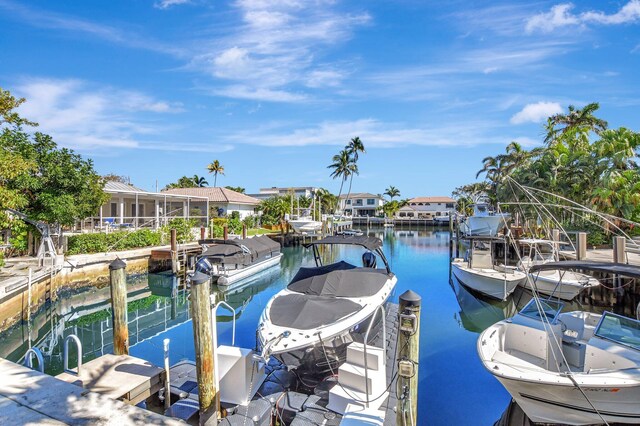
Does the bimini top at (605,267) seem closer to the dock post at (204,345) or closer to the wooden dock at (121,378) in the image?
the dock post at (204,345)

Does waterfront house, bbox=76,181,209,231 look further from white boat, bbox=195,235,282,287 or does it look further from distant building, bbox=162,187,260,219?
white boat, bbox=195,235,282,287

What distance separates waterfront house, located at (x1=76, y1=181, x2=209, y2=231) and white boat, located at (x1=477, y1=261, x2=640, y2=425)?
76.3ft

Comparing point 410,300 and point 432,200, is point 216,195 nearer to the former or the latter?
point 410,300

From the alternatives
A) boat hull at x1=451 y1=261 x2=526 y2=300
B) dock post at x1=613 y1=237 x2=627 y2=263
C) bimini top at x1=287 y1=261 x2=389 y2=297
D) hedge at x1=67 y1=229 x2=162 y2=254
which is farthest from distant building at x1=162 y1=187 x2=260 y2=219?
dock post at x1=613 y1=237 x2=627 y2=263

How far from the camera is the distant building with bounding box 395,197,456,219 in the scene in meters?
91.2

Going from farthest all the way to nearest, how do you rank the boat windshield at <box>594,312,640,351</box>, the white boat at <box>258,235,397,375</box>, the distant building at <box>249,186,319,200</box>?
1. the distant building at <box>249,186,319,200</box>
2. the white boat at <box>258,235,397,375</box>
3. the boat windshield at <box>594,312,640,351</box>

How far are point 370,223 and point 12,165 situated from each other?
2861 inches

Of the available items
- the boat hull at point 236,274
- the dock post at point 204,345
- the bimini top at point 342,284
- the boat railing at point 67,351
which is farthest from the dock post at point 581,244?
the boat railing at point 67,351

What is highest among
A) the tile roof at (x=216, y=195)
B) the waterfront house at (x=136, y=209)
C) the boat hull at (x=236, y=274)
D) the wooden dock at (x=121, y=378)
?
the tile roof at (x=216, y=195)

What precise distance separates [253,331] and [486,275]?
405 inches

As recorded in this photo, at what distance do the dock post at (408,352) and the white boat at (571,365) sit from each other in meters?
1.92

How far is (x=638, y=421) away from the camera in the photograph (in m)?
5.16

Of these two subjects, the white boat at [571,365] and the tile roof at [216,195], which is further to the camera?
the tile roof at [216,195]

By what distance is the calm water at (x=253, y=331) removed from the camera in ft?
25.9
